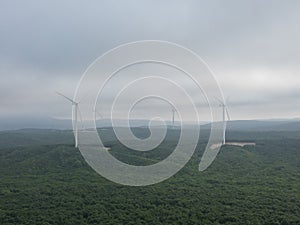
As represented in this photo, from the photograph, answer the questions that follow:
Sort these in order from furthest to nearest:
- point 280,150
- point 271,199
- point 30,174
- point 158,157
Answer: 1. point 280,150
2. point 158,157
3. point 30,174
4. point 271,199

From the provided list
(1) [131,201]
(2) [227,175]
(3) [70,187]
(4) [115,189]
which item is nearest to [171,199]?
(1) [131,201]

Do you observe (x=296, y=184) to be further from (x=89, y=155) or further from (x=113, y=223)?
(x=89, y=155)

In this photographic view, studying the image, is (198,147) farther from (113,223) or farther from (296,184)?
(113,223)

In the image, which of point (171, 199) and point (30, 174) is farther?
point (30, 174)

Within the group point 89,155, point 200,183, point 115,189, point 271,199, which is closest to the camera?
point 271,199

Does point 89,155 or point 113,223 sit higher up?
point 89,155

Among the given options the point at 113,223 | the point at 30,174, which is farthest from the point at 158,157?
the point at 113,223
